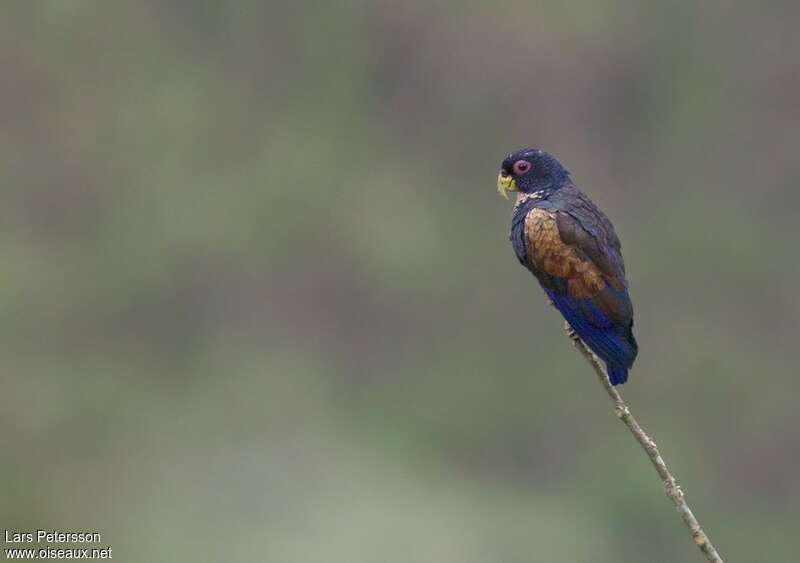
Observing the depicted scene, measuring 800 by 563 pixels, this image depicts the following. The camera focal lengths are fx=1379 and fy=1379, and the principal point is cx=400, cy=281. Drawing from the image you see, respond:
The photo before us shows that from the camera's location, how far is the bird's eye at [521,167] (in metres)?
7.66

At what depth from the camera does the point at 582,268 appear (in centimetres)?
700

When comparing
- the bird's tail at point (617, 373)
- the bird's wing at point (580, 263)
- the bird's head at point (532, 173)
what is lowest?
the bird's tail at point (617, 373)

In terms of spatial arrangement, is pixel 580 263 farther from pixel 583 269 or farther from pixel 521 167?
pixel 521 167

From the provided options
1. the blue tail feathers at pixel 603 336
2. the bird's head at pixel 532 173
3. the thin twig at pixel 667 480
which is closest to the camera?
the thin twig at pixel 667 480

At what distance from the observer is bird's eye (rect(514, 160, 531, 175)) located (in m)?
7.66

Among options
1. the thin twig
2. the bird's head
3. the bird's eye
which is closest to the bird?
the bird's head

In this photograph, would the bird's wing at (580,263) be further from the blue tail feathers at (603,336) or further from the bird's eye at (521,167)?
the bird's eye at (521,167)

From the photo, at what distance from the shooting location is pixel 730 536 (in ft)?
59.3

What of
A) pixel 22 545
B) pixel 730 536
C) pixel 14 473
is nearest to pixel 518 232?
pixel 22 545

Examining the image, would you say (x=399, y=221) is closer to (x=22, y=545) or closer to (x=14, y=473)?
(x=14, y=473)

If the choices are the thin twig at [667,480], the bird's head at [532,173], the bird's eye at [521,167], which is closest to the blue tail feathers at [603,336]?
the bird's head at [532,173]

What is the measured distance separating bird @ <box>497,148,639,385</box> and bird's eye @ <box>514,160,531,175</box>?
29 centimetres

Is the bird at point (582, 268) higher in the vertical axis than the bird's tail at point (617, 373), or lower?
higher

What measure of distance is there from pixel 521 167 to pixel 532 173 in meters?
0.07
